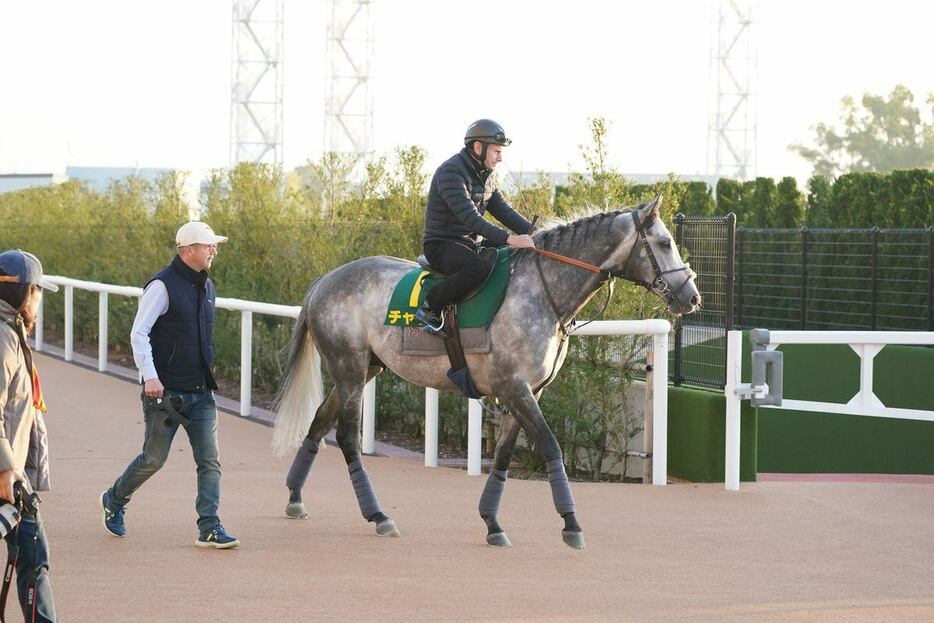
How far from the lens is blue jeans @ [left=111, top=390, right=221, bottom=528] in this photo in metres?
7.79

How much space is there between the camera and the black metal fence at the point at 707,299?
35.4 feet

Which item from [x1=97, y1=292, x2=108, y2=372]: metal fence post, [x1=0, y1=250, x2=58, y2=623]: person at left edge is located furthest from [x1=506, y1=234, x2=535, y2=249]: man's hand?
[x1=97, y1=292, x2=108, y2=372]: metal fence post

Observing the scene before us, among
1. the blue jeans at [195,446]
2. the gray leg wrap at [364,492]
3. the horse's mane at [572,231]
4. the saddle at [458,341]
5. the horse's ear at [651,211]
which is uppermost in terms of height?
the horse's ear at [651,211]

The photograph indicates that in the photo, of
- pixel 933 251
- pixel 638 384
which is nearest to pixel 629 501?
pixel 638 384

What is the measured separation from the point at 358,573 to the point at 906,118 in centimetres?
7588

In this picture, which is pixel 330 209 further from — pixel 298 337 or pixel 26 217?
pixel 26 217

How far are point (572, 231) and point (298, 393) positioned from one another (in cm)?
214

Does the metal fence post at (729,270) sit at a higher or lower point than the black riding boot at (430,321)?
higher

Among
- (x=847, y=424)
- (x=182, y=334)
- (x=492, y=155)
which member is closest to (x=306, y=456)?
(x=182, y=334)

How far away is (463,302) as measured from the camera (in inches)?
328

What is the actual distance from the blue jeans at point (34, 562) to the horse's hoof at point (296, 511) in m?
3.32

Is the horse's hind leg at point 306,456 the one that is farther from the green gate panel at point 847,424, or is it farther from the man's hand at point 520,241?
the green gate panel at point 847,424

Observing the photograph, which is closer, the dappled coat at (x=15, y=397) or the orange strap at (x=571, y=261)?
the dappled coat at (x=15, y=397)

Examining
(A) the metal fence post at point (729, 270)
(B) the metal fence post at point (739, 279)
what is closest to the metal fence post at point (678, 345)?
(A) the metal fence post at point (729, 270)
